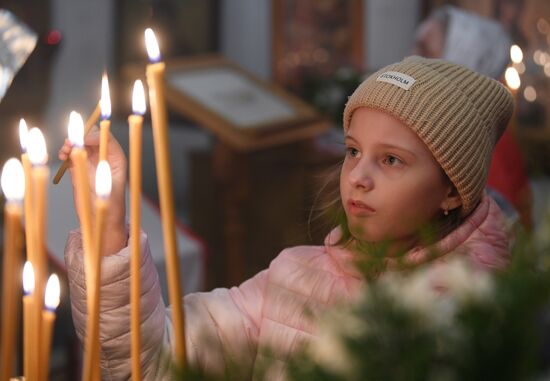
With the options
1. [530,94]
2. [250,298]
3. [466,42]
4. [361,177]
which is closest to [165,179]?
[361,177]

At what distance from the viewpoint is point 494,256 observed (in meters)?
1.45

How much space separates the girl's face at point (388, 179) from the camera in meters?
1.46

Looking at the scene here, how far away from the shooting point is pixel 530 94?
6430 millimetres

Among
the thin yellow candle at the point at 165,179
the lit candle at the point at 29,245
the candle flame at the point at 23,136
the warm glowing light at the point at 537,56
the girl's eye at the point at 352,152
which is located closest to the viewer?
the thin yellow candle at the point at 165,179

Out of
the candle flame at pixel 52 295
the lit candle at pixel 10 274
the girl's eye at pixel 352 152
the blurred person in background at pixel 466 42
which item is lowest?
the blurred person in background at pixel 466 42

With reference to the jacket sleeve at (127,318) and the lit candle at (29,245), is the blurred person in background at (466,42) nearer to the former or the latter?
the jacket sleeve at (127,318)

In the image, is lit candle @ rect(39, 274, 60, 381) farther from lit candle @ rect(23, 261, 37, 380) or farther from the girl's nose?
the girl's nose

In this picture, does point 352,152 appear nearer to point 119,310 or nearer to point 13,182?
point 119,310

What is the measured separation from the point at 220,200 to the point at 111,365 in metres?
4.38

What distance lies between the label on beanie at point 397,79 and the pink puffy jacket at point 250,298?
24 centimetres

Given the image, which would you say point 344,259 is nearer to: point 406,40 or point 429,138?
point 429,138

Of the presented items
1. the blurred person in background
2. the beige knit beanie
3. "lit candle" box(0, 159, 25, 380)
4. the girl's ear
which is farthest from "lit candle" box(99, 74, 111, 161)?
the blurred person in background

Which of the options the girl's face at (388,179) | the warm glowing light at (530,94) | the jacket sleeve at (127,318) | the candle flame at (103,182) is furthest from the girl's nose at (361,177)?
the warm glowing light at (530,94)

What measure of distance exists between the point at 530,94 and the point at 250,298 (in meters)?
5.19
